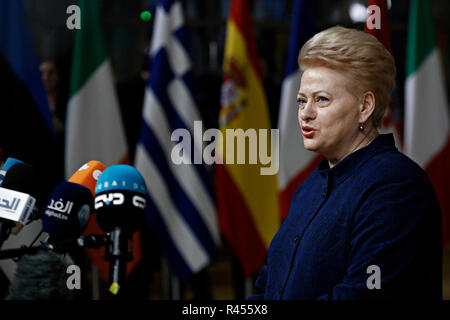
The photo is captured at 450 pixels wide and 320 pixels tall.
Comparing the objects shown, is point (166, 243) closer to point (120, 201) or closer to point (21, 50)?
point (21, 50)

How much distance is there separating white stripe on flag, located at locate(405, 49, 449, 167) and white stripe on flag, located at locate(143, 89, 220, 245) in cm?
124

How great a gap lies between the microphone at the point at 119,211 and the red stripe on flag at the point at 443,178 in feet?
9.77

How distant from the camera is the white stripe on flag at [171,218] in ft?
11.3

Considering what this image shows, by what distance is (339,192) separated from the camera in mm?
1389

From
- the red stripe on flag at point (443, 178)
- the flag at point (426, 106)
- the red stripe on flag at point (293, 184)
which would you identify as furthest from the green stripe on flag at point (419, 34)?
the red stripe on flag at point (293, 184)

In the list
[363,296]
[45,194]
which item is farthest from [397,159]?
[45,194]

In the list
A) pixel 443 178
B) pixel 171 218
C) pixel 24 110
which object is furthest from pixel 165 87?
pixel 443 178

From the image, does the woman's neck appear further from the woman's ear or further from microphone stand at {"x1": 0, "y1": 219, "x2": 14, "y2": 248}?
microphone stand at {"x1": 0, "y1": 219, "x2": 14, "y2": 248}

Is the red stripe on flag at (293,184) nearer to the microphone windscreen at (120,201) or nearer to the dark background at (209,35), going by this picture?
the dark background at (209,35)

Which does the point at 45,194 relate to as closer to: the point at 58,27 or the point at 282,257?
the point at 282,257

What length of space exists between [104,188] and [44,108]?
1.83 meters

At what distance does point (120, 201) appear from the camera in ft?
3.44

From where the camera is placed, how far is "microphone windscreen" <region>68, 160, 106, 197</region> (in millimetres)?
1274

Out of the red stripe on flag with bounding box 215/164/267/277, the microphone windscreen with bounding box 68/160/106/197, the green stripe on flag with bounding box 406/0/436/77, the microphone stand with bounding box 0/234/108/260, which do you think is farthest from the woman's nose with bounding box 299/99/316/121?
the green stripe on flag with bounding box 406/0/436/77
